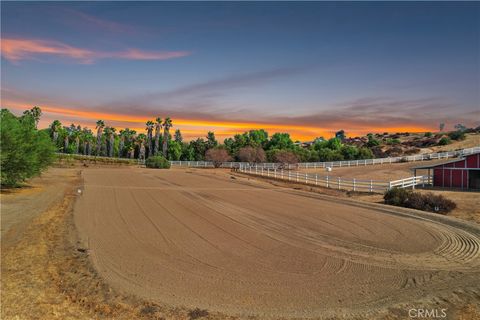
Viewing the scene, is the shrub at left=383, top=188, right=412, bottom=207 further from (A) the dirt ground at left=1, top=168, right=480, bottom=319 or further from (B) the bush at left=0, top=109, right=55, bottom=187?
(B) the bush at left=0, top=109, right=55, bottom=187

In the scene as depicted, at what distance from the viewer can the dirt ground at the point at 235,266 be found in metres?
7.55

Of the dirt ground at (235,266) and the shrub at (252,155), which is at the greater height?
the shrub at (252,155)

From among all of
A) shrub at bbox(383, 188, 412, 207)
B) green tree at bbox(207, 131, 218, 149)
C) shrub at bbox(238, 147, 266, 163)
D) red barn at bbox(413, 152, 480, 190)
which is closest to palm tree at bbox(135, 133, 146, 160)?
green tree at bbox(207, 131, 218, 149)

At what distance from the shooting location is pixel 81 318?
6973mm

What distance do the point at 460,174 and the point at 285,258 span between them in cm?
3250

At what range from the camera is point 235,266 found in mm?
10219

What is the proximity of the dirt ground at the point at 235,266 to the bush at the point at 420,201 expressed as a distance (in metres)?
3.97

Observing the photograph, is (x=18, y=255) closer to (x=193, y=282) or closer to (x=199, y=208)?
(x=193, y=282)

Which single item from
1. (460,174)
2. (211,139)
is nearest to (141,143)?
(211,139)

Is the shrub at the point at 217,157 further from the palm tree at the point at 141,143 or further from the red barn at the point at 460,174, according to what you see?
the red barn at the point at 460,174

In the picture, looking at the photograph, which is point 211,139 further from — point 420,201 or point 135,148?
point 420,201

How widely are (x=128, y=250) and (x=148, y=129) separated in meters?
112

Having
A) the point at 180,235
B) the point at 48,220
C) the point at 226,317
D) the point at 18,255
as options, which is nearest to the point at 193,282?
the point at 226,317

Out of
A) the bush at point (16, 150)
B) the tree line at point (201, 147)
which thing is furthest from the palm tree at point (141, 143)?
the bush at point (16, 150)
